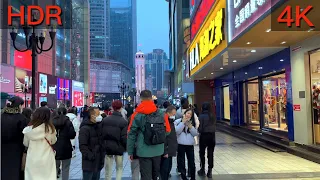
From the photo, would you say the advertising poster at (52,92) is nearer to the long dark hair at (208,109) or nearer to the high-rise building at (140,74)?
the long dark hair at (208,109)

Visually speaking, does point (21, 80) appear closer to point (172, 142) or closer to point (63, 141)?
point (63, 141)

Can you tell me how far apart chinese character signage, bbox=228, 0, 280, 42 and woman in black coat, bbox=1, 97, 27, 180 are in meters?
5.28

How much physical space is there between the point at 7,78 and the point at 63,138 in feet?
90.8

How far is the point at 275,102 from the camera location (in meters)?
13.3

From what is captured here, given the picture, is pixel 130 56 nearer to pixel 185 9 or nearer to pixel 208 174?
pixel 185 9

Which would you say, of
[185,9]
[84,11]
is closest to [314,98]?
[185,9]

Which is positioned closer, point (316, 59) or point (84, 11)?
point (316, 59)

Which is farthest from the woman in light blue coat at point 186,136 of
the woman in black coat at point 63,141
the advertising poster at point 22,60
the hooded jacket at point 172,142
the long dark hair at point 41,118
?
the advertising poster at point 22,60

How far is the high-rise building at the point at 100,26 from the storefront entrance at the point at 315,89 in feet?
474

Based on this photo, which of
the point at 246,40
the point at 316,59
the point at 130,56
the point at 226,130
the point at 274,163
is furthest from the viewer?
the point at 130,56

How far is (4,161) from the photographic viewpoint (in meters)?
4.47

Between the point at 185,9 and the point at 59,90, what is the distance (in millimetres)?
22821

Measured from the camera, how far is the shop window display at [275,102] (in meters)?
12.2

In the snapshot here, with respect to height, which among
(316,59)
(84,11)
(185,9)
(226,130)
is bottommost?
(226,130)
